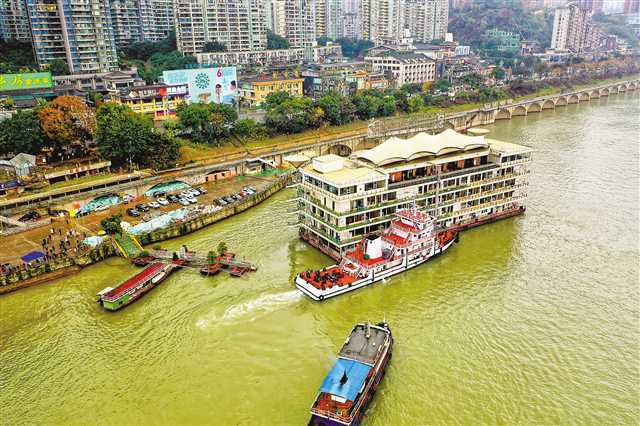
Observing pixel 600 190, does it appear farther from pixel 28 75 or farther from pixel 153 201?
pixel 28 75

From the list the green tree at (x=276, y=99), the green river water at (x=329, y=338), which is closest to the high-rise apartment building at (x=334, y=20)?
the green tree at (x=276, y=99)

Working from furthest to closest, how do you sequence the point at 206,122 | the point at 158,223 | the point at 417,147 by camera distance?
the point at 206,122
the point at 158,223
the point at 417,147

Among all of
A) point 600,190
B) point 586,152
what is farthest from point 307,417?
point 586,152

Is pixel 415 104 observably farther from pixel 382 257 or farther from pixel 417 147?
pixel 382 257

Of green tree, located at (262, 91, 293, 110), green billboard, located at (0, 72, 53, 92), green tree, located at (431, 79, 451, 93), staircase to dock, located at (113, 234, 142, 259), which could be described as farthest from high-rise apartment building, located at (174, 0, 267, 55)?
staircase to dock, located at (113, 234, 142, 259)

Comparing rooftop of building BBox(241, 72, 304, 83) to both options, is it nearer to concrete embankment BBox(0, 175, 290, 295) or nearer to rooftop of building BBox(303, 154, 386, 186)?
concrete embankment BBox(0, 175, 290, 295)

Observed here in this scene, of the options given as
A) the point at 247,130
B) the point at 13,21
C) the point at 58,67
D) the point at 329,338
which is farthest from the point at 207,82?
the point at 329,338
